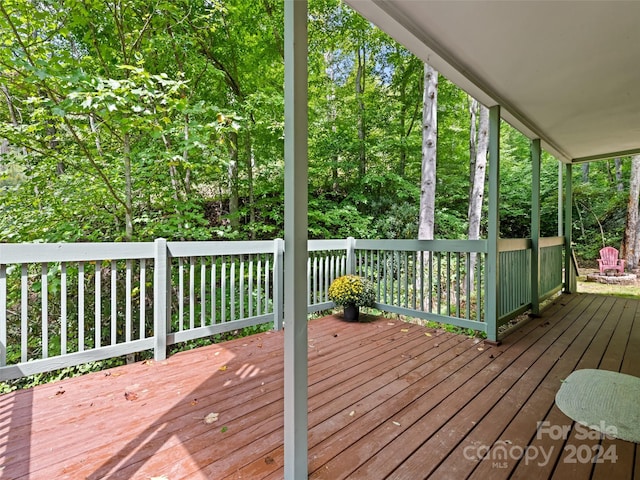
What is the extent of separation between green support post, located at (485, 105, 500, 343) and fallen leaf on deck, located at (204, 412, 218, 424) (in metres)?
2.81

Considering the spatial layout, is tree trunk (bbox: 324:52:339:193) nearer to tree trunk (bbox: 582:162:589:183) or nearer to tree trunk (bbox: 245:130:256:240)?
tree trunk (bbox: 245:130:256:240)

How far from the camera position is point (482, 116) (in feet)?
21.2

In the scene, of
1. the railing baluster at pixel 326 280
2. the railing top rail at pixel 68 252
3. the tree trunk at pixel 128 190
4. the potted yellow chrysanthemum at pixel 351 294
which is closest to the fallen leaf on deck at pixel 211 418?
the railing top rail at pixel 68 252

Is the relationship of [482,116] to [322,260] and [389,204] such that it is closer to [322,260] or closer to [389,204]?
[389,204]

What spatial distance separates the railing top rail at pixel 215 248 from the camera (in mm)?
2797

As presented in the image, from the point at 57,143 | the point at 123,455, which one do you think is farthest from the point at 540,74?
the point at 57,143

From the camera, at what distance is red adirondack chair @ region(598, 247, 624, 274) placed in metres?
7.30

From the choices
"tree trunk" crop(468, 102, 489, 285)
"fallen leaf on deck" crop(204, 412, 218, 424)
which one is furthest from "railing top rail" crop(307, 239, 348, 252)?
"tree trunk" crop(468, 102, 489, 285)

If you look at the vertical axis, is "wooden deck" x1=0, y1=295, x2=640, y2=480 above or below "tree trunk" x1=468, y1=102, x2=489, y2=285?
below

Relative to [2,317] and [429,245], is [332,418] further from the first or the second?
[429,245]

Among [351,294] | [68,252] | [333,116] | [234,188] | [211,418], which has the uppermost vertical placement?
[333,116]

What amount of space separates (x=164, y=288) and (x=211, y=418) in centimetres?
133

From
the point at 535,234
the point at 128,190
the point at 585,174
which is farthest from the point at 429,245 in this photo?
the point at 585,174

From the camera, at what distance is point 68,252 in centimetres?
224
